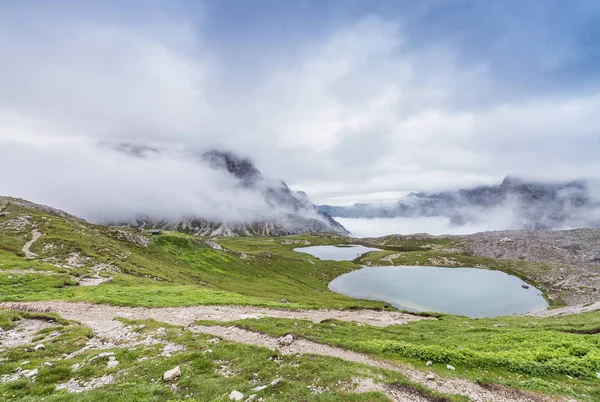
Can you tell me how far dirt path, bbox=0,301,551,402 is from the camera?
1441 centimetres

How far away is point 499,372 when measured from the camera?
1678cm

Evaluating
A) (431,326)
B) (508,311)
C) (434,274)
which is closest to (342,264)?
(434,274)

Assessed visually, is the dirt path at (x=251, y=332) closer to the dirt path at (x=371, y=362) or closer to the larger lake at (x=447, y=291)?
the dirt path at (x=371, y=362)

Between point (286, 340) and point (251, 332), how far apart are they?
4357 mm

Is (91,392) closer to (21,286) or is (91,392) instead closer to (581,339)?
(581,339)

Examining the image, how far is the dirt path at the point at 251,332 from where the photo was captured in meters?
14.4

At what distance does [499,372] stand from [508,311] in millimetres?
100298

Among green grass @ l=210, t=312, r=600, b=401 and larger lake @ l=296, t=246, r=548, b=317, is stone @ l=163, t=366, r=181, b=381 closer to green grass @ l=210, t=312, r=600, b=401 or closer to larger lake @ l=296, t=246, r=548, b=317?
green grass @ l=210, t=312, r=600, b=401

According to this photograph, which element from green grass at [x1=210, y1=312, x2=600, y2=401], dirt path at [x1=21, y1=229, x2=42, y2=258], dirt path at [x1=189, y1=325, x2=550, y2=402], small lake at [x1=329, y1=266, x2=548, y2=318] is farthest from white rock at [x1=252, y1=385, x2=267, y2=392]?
small lake at [x1=329, y1=266, x2=548, y2=318]

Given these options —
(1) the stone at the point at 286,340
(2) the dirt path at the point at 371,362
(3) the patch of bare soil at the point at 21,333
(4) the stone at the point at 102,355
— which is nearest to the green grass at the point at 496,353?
(2) the dirt path at the point at 371,362

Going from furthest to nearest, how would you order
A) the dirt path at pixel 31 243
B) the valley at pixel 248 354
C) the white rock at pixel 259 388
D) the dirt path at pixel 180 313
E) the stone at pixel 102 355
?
the dirt path at pixel 31 243, the dirt path at pixel 180 313, the stone at pixel 102 355, the valley at pixel 248 354, the white rock at pixel 259 388

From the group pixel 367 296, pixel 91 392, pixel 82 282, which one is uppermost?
pixel 91 392

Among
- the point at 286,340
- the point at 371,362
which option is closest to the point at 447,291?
Result: the point at 371,362

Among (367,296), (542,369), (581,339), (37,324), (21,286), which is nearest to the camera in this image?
(542,369)
